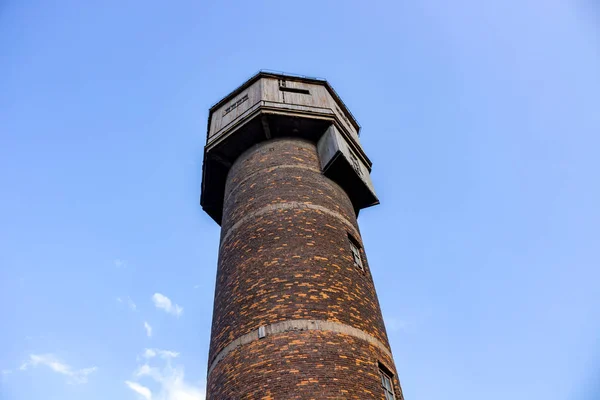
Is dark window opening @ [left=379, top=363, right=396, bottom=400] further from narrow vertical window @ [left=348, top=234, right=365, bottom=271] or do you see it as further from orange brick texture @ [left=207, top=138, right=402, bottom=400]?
narrow vertical window @ [left=348, top=234, right=365, bottom=271]

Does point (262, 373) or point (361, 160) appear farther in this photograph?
point (361, 160)

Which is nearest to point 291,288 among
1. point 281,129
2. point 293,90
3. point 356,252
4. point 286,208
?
point 286,208

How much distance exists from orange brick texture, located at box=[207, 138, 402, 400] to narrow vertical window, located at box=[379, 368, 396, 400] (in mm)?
237

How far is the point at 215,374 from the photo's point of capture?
10062 mm

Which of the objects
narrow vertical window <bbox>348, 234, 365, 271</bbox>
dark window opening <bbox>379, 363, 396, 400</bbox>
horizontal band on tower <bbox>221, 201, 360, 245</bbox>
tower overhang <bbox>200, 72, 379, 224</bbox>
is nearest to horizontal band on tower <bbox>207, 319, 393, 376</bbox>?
dark window opening <bbox>379, 363, 396, 400</bbox>

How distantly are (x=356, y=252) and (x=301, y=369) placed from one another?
4616 millimetres

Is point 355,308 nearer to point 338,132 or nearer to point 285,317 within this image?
point 285,317

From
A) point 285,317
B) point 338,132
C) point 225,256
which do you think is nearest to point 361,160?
point 338,132

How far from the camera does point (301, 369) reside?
345 inches

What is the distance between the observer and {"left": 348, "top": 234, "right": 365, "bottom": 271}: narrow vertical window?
1233 cm

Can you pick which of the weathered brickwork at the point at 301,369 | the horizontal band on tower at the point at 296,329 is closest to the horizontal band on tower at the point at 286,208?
the horizontal band on tower at the point at 296,329

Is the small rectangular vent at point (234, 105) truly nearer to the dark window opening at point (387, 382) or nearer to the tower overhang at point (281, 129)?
the tower overhang at point (281, 129)

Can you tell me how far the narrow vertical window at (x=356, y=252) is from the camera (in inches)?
486

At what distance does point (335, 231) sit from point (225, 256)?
120 inches
